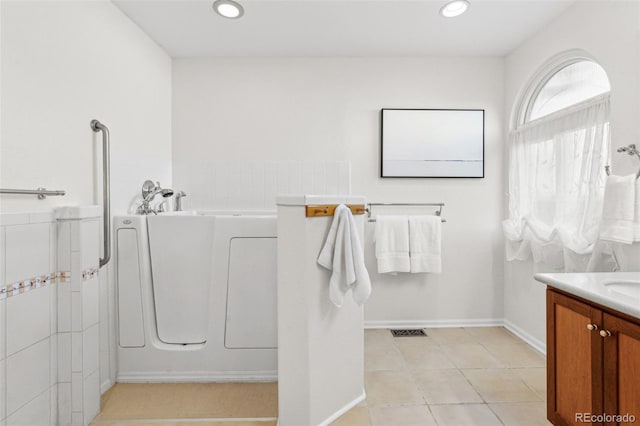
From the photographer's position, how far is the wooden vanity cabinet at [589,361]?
1.07 meters

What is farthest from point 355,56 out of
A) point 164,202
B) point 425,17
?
point 164,202

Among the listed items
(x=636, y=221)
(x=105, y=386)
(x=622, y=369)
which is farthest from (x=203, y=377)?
(x=636, y=221)

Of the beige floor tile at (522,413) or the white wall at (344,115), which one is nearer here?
the beige floor tile at (522,413)

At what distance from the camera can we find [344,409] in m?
1.68

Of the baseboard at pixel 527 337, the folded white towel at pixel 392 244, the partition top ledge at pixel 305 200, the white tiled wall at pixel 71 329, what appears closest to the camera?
the partition top ledge at pixel 305 200

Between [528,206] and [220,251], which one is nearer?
[220,251]

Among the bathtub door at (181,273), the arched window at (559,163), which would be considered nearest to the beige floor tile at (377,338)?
the arched window at (559,163)

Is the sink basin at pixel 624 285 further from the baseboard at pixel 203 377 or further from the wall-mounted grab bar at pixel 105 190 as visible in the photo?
the wall-mounted grab bar at pixel 105 190

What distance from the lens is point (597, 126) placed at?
1.91 meters

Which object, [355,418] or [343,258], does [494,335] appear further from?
[343,258]

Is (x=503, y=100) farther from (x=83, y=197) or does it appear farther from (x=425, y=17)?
(x=83, y=197)

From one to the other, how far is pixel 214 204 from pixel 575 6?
278cm

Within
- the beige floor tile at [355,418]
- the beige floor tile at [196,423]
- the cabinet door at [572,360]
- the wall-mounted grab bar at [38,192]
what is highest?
the wall-mounted grab bar at [38,192]

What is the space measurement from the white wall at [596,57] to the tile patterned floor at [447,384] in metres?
0.29
